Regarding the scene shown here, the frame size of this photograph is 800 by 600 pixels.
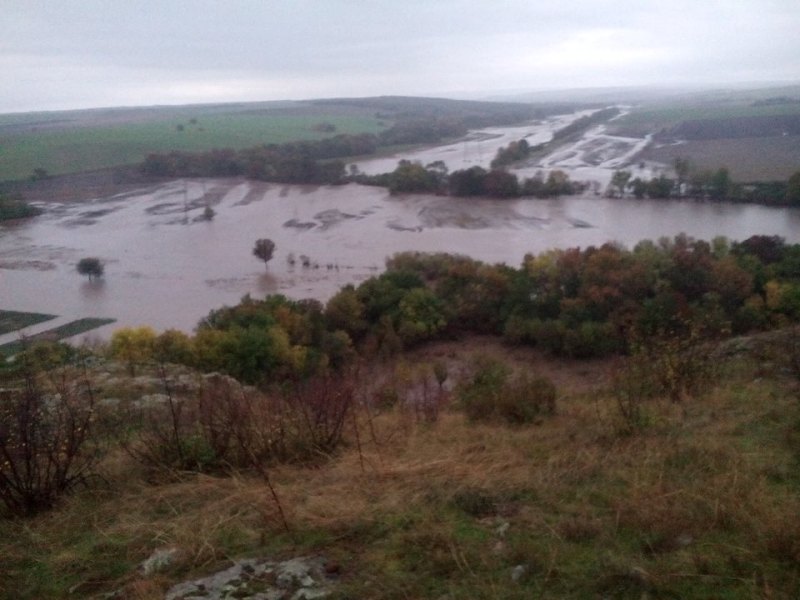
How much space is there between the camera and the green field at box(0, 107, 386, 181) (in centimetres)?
2367

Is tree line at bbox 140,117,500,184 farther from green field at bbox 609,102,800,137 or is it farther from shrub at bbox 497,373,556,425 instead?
shrub at bbox 497,373,556,425

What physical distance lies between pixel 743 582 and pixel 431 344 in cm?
1106

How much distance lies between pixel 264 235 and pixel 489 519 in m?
16.8

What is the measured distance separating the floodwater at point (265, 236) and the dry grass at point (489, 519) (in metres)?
9.52

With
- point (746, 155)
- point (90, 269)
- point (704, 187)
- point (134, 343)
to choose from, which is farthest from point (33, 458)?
point (746, 155)

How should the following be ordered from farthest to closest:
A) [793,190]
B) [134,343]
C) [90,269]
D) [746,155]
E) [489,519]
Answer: [746,155] → [793,190] → [90,269] → [134,343] → [489,519]

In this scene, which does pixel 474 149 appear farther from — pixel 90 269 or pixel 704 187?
pixel 90 269

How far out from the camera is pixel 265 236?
1834 centimetres

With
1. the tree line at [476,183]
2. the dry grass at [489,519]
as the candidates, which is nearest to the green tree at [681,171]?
the tree line at [476,183]

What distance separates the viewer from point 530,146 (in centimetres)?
3077

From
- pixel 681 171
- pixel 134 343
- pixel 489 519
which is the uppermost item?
pixel 681 171

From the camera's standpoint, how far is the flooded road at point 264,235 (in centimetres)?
1398

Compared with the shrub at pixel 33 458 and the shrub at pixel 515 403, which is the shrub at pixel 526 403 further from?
the shrub at pixel 33 458

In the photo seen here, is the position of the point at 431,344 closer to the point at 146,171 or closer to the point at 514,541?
the point at 514,541
